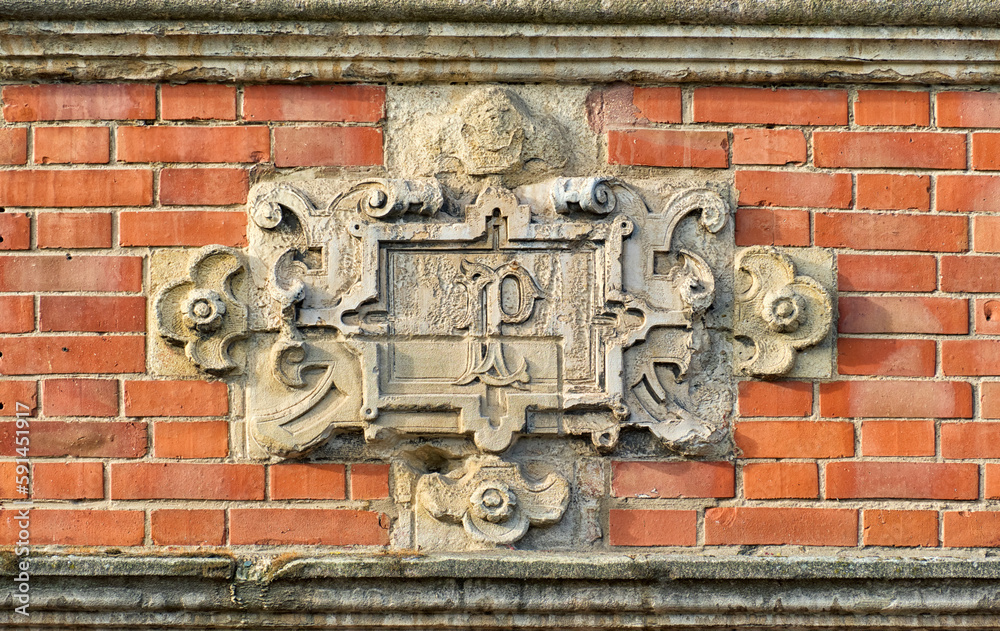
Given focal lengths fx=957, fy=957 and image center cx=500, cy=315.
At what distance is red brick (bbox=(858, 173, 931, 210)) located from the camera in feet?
6.58

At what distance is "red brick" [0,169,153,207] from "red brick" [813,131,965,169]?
4.66 ft

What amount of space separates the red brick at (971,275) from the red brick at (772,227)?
0.99 ft

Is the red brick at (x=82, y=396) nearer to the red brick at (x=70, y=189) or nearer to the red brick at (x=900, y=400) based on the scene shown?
the red brick at (x=70, y=189)

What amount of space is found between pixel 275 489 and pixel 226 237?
1.73ft

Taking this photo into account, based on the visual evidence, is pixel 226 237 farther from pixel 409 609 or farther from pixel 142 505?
pixel 409 609

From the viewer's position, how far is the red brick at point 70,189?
198cm

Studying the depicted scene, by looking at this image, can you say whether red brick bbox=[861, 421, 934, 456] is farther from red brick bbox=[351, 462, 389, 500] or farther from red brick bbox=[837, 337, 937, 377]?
red brick bbox=[351, 462, 389, 500]

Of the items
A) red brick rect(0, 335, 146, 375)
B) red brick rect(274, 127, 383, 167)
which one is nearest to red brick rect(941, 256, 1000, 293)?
red brick rect(274, 127, 383, 167)

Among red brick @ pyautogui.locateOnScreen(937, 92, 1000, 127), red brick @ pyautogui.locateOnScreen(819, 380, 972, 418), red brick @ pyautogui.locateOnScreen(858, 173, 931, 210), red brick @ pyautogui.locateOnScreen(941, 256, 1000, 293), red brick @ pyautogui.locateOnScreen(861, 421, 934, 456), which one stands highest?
red brick @ pyautogui.locateOnScreen(937, 92, 1000, 127)

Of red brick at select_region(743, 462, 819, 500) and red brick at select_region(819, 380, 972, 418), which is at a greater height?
red brick at select_region(819, 380, 972, 418)

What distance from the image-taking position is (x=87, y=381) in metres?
1.96

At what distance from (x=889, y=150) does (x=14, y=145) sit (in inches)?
71.9

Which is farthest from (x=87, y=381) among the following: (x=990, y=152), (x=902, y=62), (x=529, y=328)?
(x=990, y=152)

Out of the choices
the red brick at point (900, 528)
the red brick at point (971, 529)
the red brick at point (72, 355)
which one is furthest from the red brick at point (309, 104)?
the red brick at point (971, 529)
